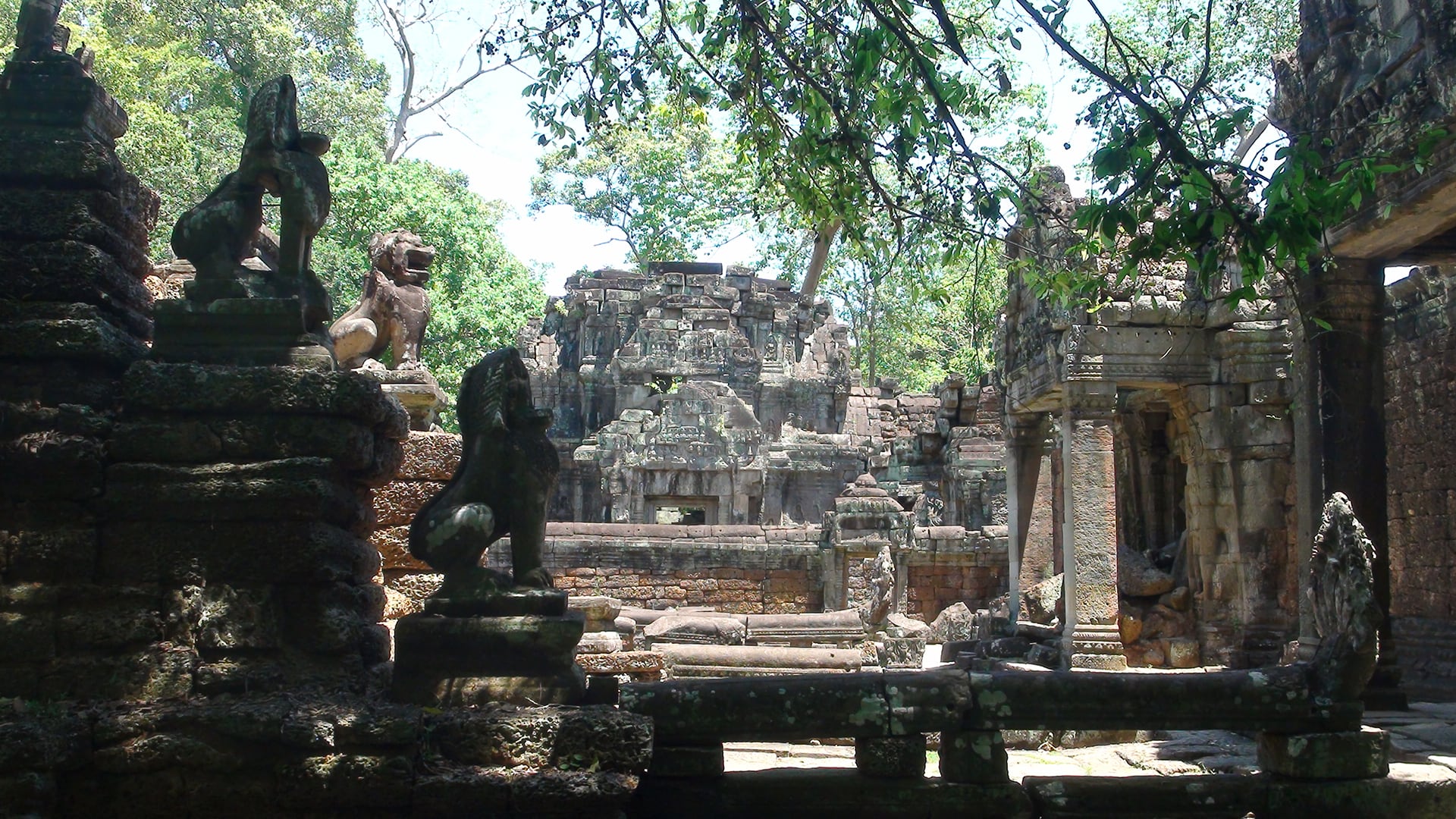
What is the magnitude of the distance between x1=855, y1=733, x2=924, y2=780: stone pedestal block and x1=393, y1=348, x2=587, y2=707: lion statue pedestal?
44.7 inches

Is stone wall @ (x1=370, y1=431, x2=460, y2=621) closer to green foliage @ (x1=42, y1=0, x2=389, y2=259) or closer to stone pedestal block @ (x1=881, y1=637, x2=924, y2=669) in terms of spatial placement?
stone pedestal block @ (x1=881, y1=637, x2=924, y2=669)

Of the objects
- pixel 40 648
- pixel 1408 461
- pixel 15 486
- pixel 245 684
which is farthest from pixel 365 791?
pixel 1408 461

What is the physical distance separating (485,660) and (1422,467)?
32.8 ft

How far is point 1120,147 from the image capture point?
475cm

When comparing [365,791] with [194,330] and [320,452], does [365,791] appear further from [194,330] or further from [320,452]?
[194,330]

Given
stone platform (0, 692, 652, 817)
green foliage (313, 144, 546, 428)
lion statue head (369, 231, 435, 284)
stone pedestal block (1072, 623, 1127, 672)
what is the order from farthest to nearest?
green foliage (313, 144, 546, 428) → stone pedestal block (1072, 623, 1127, 672) → lion statue head (369, 231, 435, 284) → stone platform (0, 692, 652, 817)

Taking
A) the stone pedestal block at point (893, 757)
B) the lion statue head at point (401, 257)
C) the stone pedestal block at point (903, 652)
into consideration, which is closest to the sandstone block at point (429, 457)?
the stone pedestal block at point (893, 757)

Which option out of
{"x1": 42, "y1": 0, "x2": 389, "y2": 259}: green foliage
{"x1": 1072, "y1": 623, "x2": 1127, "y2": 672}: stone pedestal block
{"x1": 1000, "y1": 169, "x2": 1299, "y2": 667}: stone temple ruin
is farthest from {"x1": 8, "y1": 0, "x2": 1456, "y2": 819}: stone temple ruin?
{"x1": 42, "y1": 0, "x2": 389, "y2": 259}: green foliage

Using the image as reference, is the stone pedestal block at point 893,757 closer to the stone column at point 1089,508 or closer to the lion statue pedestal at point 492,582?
the lion statue pedestal at point 492,582

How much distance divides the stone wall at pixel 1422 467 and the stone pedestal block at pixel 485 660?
8.38 meters

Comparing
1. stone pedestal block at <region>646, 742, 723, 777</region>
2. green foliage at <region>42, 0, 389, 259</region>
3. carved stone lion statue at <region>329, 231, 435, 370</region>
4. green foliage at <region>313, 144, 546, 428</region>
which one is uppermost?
green foliage at <region>42, 0, 389, 259</region>

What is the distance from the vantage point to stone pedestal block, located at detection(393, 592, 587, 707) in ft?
14.4

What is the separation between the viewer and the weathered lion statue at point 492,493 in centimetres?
456

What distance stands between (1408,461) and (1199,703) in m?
8.30
